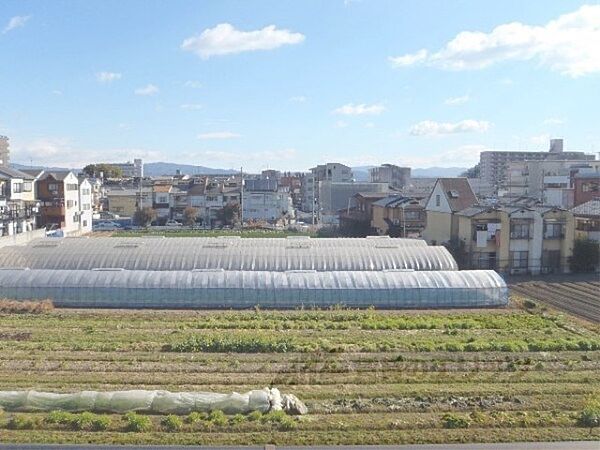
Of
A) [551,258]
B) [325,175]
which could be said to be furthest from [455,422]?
[325,175]

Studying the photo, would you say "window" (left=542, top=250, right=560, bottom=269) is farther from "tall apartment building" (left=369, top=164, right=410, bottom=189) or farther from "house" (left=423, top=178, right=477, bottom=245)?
"tall apartment building" (left=369, top=164, right=410, bottom=189)

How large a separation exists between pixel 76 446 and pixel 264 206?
41.5 metres

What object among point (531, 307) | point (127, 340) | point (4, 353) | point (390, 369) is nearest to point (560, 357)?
point (390, 369)

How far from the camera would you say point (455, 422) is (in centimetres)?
980

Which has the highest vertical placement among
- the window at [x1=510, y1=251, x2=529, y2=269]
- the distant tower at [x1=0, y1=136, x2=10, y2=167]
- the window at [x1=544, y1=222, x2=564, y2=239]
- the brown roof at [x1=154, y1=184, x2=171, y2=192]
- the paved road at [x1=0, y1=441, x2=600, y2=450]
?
the distant tower at [x1=0, y1=136, x2=10, y2=167]

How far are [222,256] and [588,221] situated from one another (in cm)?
1634

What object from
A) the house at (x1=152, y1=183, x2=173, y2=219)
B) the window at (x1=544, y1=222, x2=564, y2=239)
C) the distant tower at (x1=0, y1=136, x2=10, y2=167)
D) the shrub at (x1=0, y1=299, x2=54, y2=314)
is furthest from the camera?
the distant tower at (x1=0, y1=136, x2=10, y2=167)

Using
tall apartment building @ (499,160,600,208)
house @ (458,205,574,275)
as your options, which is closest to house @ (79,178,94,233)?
house @ (458,205,574,275)

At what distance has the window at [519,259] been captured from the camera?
25844 mm

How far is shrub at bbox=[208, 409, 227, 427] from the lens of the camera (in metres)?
9.73

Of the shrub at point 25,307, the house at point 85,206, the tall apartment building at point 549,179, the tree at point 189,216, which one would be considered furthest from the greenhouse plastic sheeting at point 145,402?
the tree at point 189,216

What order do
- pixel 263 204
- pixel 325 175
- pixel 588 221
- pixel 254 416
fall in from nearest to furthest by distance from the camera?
pixel 254 416 < pixel 588 221 < pixel 263 204 < pixel 325 175

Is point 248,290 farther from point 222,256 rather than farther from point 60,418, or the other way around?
point 60,418

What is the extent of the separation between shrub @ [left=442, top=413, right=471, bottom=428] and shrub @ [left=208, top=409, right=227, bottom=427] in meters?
3.44
